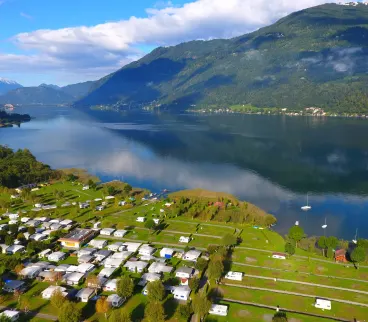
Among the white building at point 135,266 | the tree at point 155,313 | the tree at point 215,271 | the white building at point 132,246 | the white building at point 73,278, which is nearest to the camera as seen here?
the tree at point 155,313

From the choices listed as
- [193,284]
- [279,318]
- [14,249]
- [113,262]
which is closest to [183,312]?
[193,284]

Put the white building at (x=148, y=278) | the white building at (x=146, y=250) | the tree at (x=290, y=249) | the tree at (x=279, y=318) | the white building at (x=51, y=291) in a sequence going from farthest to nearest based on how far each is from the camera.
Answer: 1. the white building at (x=146, y=250)
2. the tree at (x=290, y=249)
3. the white building at (x=148, y=278)
4. the white building at (x=51, y=291)
5. the tree at (x=279, y=318)

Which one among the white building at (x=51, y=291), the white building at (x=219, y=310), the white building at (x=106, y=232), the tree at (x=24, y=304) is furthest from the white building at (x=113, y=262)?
the white building at (x=219, y=310)

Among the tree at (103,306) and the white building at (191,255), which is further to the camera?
the white building at (191,255)

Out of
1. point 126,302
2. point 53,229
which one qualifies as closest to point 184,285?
point 126,302

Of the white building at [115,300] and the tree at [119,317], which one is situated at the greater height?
the tree at [119,317]

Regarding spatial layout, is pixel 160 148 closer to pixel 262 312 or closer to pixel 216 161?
pixel 216 161

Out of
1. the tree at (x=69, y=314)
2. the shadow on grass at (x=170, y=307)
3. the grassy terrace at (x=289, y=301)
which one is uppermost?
the tree at (x=69, y=314)

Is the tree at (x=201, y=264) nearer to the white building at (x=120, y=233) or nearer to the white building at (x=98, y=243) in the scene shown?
the white building at (x=98, y=243)

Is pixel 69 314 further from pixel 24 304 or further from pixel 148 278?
pixel 148 278
